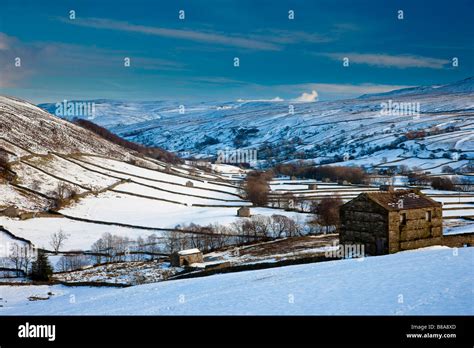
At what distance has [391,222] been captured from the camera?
111 ft

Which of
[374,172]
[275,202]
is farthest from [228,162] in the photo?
[275,202]

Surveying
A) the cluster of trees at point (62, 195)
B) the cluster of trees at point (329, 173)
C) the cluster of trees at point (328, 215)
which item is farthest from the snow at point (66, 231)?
the cluster of trees at point (329, 173)

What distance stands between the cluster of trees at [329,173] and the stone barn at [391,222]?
7725 centimetres

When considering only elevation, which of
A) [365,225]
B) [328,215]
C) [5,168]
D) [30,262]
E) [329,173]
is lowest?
[30,262]

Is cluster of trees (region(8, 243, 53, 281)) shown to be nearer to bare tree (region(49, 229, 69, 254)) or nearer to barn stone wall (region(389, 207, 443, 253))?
bare tree (region(49, 229, 69, 254))

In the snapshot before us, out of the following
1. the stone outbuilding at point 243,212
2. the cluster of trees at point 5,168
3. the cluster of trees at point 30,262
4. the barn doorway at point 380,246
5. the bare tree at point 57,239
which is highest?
the cluster of trees at point 5,168

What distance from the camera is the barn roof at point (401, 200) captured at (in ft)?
113

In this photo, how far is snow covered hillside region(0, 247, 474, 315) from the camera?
597 inches

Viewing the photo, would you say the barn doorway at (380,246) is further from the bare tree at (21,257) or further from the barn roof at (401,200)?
the bare tree at (21,257)

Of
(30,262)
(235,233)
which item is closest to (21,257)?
(30,262)

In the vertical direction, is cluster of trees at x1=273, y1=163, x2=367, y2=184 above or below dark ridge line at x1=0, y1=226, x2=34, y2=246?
above

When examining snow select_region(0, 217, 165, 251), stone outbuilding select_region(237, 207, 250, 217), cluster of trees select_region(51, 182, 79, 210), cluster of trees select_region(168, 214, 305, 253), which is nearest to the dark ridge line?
snow select_region(0, 217, 165, 251)

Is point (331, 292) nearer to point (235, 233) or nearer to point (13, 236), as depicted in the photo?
point (235, 233)

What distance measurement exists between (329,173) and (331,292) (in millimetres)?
110046
